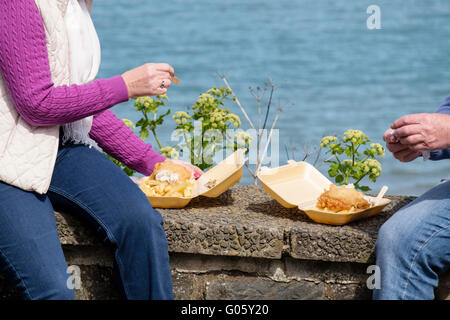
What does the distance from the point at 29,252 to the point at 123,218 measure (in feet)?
1.04

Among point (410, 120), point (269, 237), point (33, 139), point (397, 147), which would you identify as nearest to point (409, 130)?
point (410, 120)

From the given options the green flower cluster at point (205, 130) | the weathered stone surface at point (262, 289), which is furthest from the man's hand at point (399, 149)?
the green flower cluster at point (205, 130)

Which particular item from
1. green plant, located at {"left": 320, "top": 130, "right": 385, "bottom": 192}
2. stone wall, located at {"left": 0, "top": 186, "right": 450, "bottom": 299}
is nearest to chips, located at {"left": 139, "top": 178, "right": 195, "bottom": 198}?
stone wall, located at {"left": 0, "top": 186, "right": 450, "bottom": 299}

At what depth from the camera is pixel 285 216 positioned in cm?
253

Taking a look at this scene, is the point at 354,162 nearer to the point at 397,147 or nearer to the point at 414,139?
the point at 397,147

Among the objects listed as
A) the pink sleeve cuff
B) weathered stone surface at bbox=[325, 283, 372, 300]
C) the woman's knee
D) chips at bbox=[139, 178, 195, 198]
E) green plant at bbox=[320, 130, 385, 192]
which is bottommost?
weathered stone surface at bbox=[325, 283, 372, 300]

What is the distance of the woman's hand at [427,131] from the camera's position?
2162 mm

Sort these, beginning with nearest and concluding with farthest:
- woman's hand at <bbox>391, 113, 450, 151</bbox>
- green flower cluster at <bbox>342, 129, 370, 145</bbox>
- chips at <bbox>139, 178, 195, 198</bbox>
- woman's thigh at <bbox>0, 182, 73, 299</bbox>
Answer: woman's thigh at <bbox>0, 182, 73, 299</bbox> → woman's hand at <bbox>391, 113, 450, 151</bbox> → chips at <bbox>139, 178, 195, 198</bbox> → green flower cluster at <bbox>342, 129, 370, 145</bbox>

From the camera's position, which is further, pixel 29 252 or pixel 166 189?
pixel 166 189

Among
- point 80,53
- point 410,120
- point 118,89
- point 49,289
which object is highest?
point 80,53

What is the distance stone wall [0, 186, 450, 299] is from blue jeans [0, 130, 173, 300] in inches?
5.4

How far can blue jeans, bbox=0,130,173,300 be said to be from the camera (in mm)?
2055

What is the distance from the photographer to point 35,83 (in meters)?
2.11

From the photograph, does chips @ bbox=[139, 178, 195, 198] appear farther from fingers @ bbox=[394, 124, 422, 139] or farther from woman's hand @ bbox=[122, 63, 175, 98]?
fingers @ bbox=[394, 124, 422, 139]
